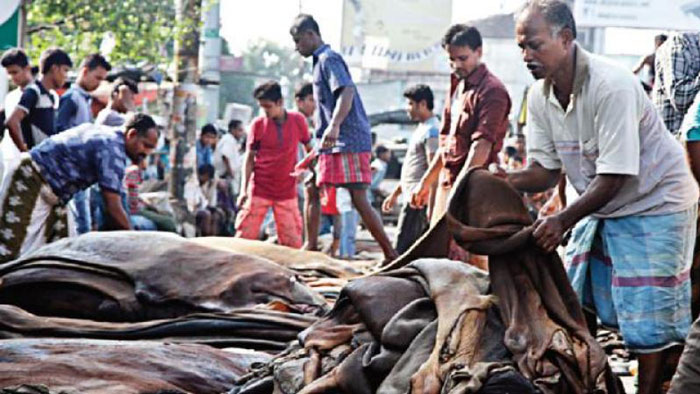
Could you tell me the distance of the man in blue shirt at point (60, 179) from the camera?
8898mm

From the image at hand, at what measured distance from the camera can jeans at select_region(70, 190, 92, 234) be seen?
31.7 ft

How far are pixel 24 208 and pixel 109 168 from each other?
2.13 feet

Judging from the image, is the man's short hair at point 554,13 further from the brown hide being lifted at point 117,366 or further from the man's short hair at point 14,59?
the man's short hair at point 14,59

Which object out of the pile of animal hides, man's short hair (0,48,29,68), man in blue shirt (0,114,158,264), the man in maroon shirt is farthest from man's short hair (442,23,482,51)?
man's short hair (0,48,29,68)

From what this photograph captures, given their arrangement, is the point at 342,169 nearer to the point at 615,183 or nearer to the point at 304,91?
the point at 304,91

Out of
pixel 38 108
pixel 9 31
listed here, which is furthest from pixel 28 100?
pixel 9 31

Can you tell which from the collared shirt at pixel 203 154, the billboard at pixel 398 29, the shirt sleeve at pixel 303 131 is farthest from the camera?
the billboard at pixel 398 29

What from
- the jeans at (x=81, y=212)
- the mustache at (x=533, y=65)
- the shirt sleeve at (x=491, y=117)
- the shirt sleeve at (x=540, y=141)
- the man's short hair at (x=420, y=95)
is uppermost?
the mustache at (x=533, y=65)

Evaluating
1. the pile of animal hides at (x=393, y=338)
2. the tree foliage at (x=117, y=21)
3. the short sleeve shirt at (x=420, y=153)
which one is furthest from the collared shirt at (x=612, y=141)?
the tree foliage at (x=117, y=21)

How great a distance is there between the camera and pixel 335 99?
37.9 feet

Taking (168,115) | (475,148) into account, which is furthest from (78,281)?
(168,115)

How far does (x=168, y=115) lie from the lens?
18.0m

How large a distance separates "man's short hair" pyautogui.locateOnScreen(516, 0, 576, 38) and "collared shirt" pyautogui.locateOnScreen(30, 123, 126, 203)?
385 cm

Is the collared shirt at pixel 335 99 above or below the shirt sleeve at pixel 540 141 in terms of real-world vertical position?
below
